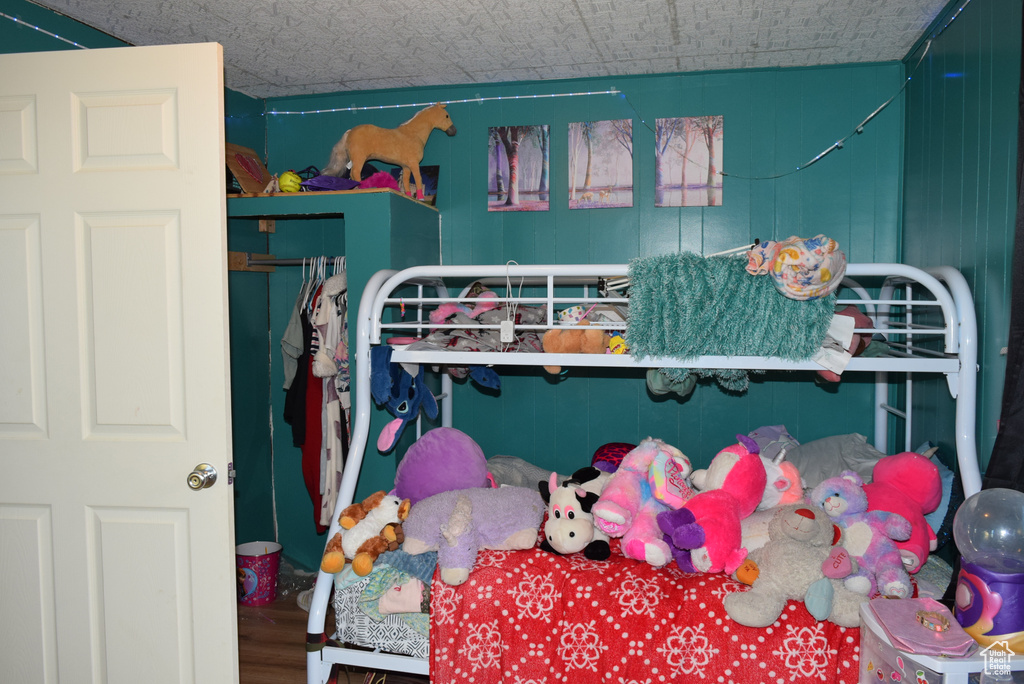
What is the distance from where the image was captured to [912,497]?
207 centimetres

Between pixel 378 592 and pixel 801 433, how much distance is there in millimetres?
1961

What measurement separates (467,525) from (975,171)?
186cm

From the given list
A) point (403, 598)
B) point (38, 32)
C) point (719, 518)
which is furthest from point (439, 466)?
point (38, 32)

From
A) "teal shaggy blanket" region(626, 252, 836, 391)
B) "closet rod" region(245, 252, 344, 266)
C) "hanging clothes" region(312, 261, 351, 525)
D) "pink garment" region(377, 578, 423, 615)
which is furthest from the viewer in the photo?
"closet rod" region(245, 252, 344, 266)

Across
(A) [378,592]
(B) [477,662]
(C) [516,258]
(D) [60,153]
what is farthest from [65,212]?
(C) [516,258]

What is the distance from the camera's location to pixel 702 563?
199cm

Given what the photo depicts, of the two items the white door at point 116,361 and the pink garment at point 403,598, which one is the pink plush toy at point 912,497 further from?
the white door at point 116,361

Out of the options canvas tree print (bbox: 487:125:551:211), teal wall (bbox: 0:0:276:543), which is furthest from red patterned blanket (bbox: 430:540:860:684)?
canvas tree print (bbox: 487:125:551:211)

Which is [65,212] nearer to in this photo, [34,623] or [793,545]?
[34,623]

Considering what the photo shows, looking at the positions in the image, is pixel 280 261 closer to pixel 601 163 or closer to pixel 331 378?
pixel 331 378

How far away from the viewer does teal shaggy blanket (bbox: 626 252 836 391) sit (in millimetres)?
1971

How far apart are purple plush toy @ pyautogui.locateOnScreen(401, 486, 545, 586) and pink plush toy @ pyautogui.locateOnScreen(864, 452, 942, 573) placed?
1026 millimetres

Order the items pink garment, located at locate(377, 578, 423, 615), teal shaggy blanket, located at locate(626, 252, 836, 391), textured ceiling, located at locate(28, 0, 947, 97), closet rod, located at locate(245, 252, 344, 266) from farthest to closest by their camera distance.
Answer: closet rod, located at locate(245, 252, 344, 266) → textured ceiling, located at locate(28, 0, 947, 97) → pink garment, located at locate(377, 578, 423, 615) → teal shaggy blanket, located at locate(626, 252, 836, 391)

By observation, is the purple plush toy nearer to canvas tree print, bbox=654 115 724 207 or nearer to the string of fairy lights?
canvas tree print, bbox=654 115 724 207
